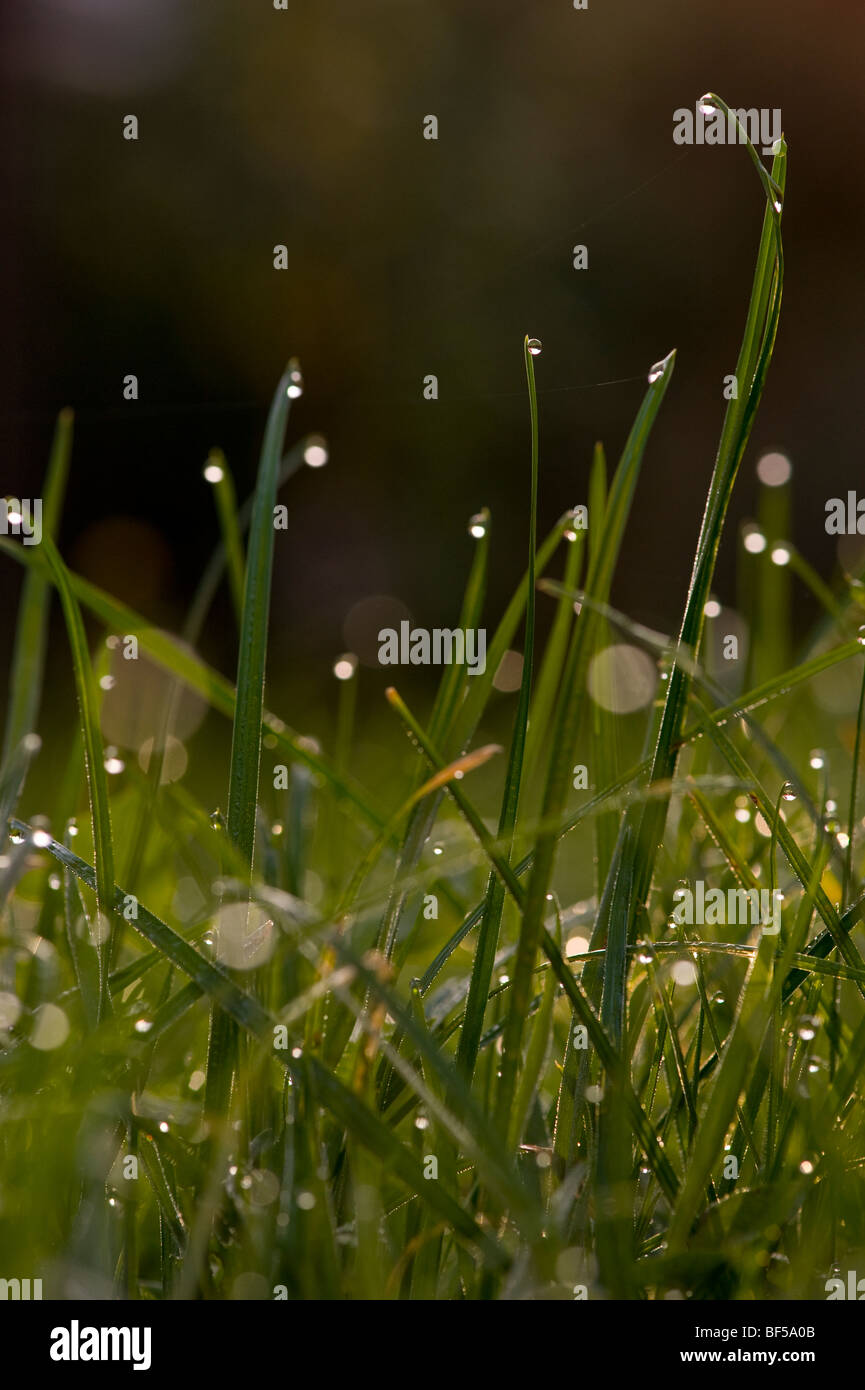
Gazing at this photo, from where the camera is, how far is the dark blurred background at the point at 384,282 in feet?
5.86

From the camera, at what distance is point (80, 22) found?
1837mm

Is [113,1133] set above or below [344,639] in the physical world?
below

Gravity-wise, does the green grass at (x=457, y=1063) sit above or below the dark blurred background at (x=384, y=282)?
below

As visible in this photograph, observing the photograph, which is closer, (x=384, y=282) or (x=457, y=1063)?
(x=457, y=1063)

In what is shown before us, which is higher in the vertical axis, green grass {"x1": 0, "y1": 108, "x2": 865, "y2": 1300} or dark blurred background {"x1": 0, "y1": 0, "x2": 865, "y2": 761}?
dark blurred background {"x1": 0, "y1": 0, "x2": 865, "y2": 761}

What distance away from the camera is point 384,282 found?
207cm

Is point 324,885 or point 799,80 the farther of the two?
point 799,80

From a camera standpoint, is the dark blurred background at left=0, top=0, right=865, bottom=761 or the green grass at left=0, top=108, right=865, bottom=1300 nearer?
the green grass at left=0, top=108, right=865, bottom=1300

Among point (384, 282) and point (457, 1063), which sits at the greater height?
point (384, 282)

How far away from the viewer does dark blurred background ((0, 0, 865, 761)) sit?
5.86 feet

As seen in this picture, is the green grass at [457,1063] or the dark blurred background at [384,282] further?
the dark blurred background at [384,282]

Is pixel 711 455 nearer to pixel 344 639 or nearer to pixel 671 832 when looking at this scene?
pixel 344 639
